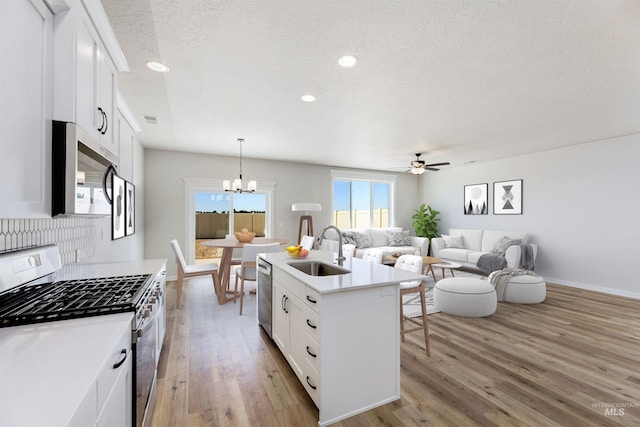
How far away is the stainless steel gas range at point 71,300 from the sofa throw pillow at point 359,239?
517 centimetres

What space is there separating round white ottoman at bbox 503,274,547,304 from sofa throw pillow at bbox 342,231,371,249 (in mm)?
3055

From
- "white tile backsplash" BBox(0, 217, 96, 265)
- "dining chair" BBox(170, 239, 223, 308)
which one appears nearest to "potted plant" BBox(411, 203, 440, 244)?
"dining chair" BBox(170, 239, 223, 308)

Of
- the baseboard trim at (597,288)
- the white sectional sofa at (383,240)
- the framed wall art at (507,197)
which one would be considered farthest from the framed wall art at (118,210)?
the baseboard trim at (597,288)

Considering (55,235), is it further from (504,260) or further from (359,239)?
(504,260)

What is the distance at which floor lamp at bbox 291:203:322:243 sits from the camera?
238 inches

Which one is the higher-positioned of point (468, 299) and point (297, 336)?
point (297, 336)

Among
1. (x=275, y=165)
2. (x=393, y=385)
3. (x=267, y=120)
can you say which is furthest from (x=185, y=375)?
(x=275, y=165)

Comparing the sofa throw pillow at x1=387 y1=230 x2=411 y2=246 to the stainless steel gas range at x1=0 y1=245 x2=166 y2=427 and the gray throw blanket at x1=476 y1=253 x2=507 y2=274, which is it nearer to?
the gray throw blanket at x1=476 y1=253 x2=507 y2=274

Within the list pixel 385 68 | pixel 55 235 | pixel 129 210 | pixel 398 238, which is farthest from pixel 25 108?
pixel 398 238

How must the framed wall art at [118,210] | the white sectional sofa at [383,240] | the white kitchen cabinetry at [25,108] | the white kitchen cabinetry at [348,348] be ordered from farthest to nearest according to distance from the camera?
the white sectional sofa at [383,240], the framed wall art at [118,210], the white kitchen cabinetry at [348,348], the white kitchen cabinetry at [25,108]

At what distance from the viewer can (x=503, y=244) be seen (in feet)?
17.9

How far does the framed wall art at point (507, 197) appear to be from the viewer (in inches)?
231

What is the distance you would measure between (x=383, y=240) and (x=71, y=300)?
6.31m
